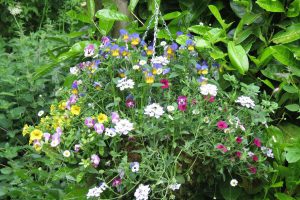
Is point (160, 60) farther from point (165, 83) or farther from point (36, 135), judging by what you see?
point (36, 135)

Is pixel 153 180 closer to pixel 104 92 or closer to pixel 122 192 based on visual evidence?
pixel 122 192

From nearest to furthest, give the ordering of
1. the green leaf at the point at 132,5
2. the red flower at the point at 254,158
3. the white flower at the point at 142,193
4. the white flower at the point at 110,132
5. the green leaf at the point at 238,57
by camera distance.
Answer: the white flower at the point at 142,193 → the white flower at the point at 110,132 → the red flower at the point at 254,158 → the green leaf at the point at 238,57 → the green leaf at the point at 132,5

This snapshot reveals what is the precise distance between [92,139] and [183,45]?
0.58 m

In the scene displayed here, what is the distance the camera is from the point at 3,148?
2441 mm

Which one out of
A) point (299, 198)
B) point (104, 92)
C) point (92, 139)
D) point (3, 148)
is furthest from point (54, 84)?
point (299, 198)

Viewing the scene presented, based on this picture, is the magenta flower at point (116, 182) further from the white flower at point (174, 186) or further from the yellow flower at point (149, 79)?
the yellow flower at point (149, 79)

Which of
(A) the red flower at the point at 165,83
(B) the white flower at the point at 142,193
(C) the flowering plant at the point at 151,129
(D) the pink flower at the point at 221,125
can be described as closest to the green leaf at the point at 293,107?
(C) the flowering plant at the point at 151,129

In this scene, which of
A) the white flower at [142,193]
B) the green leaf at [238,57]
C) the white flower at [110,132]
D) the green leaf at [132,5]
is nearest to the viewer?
the white flower at [142,193]

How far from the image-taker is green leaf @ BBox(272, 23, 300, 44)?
2.13 meters

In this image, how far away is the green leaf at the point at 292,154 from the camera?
73.7 inches

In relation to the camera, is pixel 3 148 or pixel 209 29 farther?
pixel 3 148

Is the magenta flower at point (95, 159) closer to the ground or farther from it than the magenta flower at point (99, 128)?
closer to the ground

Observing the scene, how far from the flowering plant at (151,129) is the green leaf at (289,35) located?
1.18 feet

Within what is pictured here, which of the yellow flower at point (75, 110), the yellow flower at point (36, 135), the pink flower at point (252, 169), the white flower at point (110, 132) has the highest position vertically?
the yellow flower at point (75, 110)
